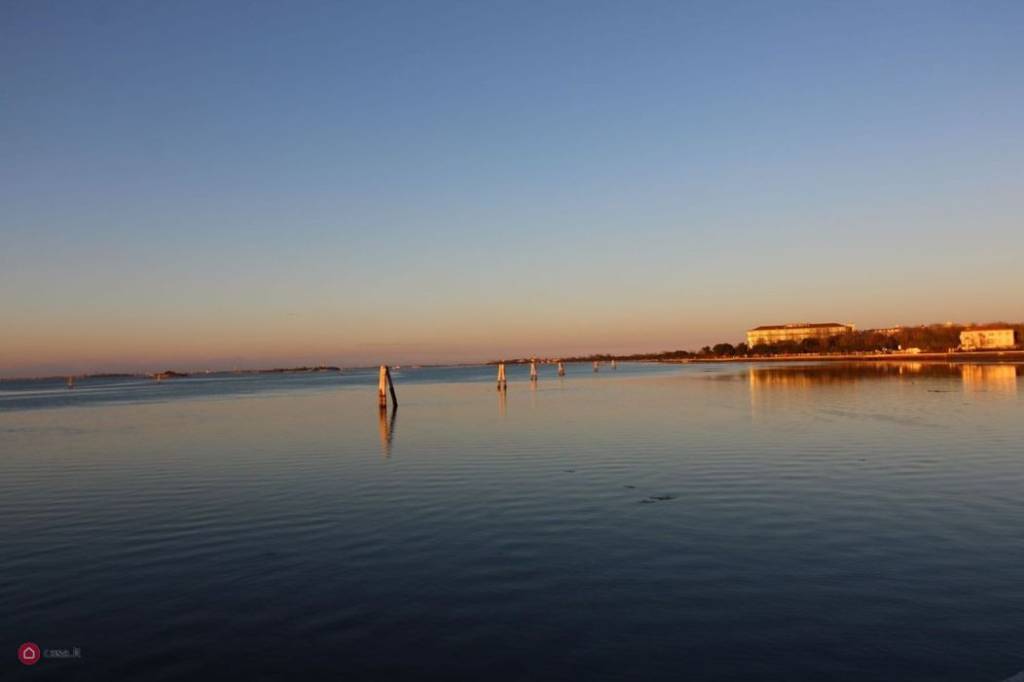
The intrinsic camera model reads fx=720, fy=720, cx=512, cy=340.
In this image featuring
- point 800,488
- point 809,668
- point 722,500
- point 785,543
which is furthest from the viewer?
point 800,488

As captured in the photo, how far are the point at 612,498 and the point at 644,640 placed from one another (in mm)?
9335

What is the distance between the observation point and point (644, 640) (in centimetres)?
905

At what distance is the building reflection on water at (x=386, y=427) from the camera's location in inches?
1216

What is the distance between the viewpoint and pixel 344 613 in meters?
10.3

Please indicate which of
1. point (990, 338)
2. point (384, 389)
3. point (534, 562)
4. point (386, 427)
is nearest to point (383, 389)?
point (384, 389)

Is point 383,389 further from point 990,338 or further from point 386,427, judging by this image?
point 990,338

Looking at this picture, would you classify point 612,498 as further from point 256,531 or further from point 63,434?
point 63,434

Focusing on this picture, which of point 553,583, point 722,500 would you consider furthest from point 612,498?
point 553,583

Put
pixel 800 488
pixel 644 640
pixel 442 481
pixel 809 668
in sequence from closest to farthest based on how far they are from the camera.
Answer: pixel 809 668, pixel 644 640, pixel 800 488, pixel 442 481

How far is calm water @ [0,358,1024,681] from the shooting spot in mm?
8711

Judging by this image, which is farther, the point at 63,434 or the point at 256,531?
the point at 63,434

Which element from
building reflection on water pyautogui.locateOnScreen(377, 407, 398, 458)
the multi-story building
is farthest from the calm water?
the multi-story building

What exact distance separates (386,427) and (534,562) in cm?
2944

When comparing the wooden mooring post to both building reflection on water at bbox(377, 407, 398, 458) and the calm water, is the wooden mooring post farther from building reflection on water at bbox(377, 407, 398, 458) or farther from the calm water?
the calm water
